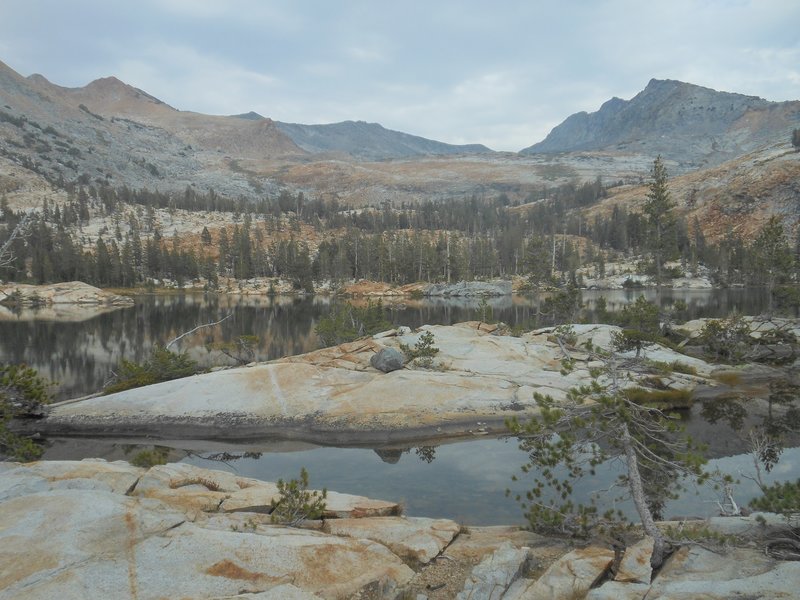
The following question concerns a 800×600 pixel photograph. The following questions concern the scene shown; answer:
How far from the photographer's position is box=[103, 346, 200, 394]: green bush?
98.1ft

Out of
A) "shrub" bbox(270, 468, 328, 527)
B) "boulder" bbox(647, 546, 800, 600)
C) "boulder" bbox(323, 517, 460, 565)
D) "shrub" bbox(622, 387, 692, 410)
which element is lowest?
"shrub" bbox(622, 387, 692, 410)

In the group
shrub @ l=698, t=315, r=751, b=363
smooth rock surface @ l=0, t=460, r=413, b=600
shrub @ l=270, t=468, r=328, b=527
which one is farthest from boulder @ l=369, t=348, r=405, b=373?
shrub @ l=698, t=315, r=751, b=363

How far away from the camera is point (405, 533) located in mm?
Result: 11430

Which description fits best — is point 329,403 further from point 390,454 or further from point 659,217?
point 659,217

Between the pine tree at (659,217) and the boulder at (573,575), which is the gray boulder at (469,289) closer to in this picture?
the pine tree at (659,217)

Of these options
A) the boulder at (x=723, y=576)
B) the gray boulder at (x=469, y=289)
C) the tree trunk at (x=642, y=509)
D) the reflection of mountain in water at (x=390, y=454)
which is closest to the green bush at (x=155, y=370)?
the reflection of mountain in water at (x=390, y=454)

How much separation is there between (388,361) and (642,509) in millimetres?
20443

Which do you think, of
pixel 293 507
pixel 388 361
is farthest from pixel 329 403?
pixel 293 507

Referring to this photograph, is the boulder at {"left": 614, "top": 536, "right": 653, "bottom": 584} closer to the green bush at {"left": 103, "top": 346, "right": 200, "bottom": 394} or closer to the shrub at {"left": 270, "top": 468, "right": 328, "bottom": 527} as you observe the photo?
the shrub at {"left": 270, "top": 468, "right": 328, "bottom": 527}

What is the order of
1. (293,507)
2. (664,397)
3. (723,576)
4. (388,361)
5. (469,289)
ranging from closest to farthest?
(723,576) → (293,507) → (664,397) → (388,361) → (469,289)

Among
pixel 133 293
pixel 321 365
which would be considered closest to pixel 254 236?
pixel 133 293

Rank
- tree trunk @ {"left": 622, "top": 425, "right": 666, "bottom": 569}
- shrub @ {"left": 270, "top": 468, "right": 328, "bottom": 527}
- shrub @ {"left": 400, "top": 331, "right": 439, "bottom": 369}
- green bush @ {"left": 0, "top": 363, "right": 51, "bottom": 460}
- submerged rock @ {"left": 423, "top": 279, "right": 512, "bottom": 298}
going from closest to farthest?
tree trunk @ {"left": 622, "top": 425, "right": 666, "bottom": 569} < shrub @ {"left": 270, "top": 468, "right": 328, "bottom": 527} < green bush @ {"left": 0, "top": 363, "right": 51, "bottom": 460} < shrub @ {"left": 400, "top": 331, "right": 439, "bottom": 369} < submerged rock @ {"left": 423, "top": 279, "right": 512, "bottom": 298}

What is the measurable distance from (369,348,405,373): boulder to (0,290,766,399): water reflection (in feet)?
56.8

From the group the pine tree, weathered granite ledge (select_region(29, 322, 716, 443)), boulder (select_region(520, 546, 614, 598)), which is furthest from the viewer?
the pine tree
